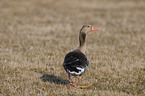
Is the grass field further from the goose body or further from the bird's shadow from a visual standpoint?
the goose body

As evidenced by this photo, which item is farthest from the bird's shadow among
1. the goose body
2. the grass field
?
the goose body

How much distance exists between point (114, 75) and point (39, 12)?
1886cm

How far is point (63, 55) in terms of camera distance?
11.0m

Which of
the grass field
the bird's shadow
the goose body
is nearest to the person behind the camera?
the goose body

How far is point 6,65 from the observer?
9297 mm

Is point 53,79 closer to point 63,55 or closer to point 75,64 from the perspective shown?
point 75,64

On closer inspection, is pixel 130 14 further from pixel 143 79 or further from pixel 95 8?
pixel 143 79

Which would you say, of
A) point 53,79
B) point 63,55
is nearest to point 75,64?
point 53,79

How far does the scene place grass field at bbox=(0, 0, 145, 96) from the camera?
7.29 meters

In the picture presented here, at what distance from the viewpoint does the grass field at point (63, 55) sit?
7.29 m

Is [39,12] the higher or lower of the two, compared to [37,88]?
higher

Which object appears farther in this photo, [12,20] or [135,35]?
[12,20]

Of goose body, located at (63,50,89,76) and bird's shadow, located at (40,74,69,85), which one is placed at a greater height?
goose body, located at (63,50,89,76)

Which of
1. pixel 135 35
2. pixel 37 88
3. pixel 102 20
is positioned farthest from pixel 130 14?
pixel 37 88
